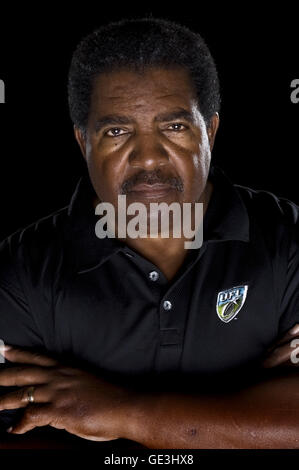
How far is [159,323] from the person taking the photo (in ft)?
5.13

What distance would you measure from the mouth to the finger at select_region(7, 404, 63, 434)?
1.62 ft

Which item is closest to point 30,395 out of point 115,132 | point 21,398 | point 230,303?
point 21,398

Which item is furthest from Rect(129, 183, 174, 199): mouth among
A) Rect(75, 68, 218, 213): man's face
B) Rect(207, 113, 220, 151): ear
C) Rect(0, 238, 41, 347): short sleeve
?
Rect(0, 238, 41, 347): short sleeve

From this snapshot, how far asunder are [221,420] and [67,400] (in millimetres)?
321

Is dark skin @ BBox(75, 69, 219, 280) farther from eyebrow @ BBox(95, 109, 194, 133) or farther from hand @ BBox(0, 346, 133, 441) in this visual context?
hand @ BBox(0, 346, 133, 441)

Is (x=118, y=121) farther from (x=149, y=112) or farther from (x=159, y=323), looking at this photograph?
(x=159, y=323)

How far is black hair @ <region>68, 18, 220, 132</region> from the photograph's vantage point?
5.03 ft

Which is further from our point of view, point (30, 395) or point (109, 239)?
Answer: point (109, 239)

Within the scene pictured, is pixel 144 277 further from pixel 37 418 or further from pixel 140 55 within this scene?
pixel 140 55

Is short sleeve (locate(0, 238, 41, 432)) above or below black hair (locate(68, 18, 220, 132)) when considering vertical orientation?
below


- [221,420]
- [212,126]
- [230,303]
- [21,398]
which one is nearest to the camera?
[221,420]

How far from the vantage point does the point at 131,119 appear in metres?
1.50

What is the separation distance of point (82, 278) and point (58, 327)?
13 cm

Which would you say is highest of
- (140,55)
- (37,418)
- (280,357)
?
(140,55)
